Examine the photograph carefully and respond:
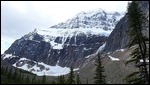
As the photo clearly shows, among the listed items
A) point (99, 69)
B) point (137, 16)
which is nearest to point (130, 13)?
point (137, 16)

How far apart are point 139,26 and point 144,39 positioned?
2.02 metres

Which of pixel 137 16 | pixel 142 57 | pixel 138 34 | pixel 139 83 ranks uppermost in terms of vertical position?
pixel 137 16

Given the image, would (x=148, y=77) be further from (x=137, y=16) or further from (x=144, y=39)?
(x=137, y=16)

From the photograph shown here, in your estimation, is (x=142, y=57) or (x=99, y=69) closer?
(x=142, y=57)

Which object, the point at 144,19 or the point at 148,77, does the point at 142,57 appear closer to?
the point at 148,77

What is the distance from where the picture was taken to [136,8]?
106ft

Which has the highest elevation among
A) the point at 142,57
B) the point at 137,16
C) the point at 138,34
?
the point at 137,16

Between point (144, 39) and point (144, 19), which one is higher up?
point (144, 19)

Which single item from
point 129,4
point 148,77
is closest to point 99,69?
point 129,4

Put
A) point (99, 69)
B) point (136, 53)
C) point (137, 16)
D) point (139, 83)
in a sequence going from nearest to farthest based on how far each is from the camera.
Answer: point (139, 83) → point (136, 53) → point (137, 16) → point (99, 69)

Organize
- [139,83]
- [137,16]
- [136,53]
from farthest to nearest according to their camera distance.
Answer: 1. [137,16]
2. [136,53]
3. [139,83]

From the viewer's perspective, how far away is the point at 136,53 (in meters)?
29.8

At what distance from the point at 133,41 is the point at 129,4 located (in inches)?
194

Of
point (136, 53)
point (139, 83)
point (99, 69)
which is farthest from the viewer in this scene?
point (99, 69)
